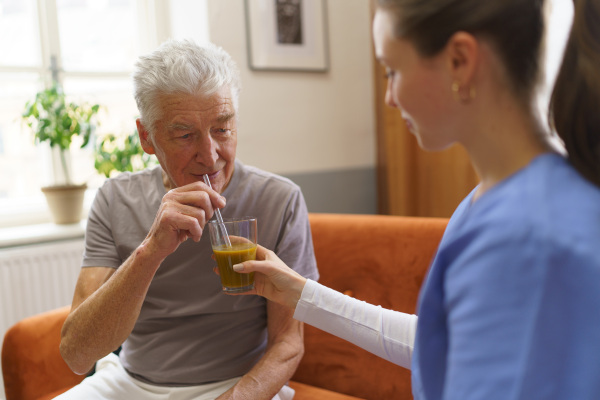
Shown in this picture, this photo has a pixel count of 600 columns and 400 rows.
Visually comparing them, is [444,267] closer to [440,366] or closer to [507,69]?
[440,366]

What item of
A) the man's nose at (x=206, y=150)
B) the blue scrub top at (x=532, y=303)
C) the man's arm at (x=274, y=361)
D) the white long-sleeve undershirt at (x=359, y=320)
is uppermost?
the man's nose at (x=206, y=150)

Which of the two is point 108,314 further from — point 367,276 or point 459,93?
point 459,93

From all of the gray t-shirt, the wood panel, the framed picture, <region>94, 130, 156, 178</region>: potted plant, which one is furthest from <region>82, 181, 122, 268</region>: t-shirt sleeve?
the wood panel

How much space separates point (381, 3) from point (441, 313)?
44 cm

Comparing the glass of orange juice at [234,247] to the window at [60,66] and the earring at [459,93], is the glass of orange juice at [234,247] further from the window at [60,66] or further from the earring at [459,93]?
the window at [60,66]

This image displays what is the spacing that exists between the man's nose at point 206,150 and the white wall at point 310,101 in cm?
172

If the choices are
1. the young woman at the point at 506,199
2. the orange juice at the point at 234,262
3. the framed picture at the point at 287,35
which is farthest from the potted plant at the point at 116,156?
the young woman at the point at 506,199

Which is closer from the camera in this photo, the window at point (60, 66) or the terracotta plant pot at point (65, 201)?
the terracotta plant pot at point (65, 201)

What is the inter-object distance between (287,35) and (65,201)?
156 cm

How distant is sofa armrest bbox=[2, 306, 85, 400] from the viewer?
67.2 inches

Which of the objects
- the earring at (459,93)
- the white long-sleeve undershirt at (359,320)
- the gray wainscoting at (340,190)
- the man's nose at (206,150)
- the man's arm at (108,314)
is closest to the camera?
the earring at (459,93)

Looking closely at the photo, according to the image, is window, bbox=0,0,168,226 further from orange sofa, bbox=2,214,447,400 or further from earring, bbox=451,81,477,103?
earring, bbox=451,81,477,103

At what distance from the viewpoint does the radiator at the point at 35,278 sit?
2.54m

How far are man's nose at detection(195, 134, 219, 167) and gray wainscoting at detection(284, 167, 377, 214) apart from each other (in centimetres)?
197
